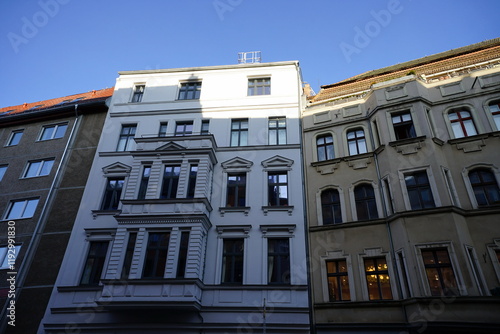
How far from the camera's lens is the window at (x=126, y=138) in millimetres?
20109

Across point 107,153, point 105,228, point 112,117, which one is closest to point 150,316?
point 105,228

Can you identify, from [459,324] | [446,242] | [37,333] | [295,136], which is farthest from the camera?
[295,136]

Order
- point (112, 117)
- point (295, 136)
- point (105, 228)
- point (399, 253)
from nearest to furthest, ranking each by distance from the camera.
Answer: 1. point (399, 253)
2. point (105, 228)
3. point (295, 136)
4. point (112, 117)

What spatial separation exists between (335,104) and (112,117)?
14.2 metres

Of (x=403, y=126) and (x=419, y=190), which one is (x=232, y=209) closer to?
(x=419, y=190)

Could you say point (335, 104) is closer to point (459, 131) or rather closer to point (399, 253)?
point (459, 131)

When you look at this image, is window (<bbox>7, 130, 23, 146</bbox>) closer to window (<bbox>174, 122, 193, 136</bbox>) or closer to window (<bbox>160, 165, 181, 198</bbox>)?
window (<bbox>174, 122, 193, 136</bbox>)

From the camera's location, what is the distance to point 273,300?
45.8ft

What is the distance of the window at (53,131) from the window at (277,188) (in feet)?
47.6

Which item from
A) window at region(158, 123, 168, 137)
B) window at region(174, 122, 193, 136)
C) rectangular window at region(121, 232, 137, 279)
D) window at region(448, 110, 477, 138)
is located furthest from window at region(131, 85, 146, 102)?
window at region(448, 110, 477, 138)

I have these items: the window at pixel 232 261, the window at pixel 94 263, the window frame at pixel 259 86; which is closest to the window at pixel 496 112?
the window frame at pixel 259 86

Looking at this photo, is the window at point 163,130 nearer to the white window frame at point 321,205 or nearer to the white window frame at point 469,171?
the white window frame at point 321,205

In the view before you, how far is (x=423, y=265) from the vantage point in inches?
491

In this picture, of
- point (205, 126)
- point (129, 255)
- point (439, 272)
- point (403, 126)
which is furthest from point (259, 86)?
point (439, 272)
